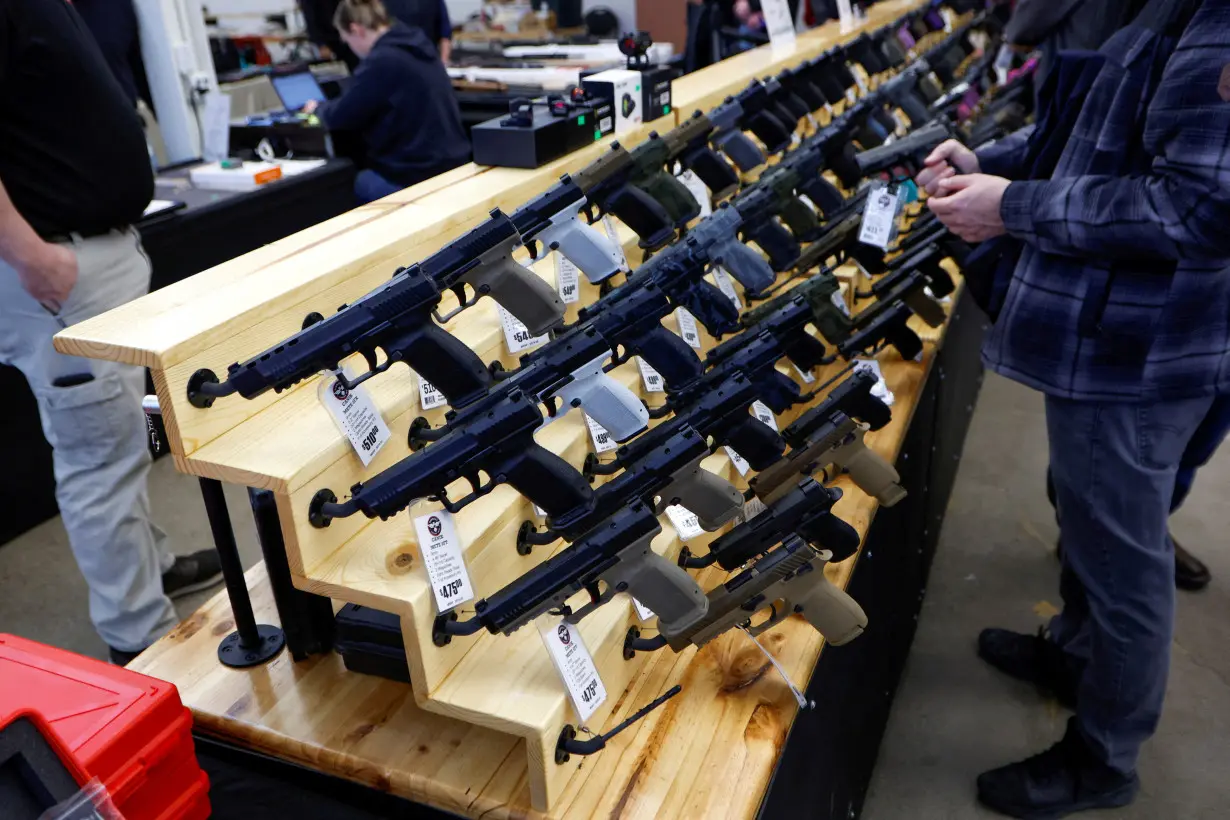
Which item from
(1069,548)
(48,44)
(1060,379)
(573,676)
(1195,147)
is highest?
(48,44)

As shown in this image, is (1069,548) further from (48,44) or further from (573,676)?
(48,44)

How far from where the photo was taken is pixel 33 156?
2469 mm

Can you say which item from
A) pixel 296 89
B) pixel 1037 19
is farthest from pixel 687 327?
pixel 296 89

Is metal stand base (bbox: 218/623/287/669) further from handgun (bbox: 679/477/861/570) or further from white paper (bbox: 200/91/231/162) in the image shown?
white paper (bbox: 200/91/231/162)

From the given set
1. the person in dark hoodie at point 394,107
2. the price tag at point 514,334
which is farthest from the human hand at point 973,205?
the person in dark hoodie at point 394,107

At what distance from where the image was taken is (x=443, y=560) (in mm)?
1517

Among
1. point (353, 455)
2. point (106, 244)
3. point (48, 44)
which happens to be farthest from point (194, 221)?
point (353, 455)

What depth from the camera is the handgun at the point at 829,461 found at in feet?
6.63

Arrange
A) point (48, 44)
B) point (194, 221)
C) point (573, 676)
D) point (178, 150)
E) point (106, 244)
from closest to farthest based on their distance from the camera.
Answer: point (573, 676), point (48, 44), point (106, 244), point (194, 221), point (178, 150)

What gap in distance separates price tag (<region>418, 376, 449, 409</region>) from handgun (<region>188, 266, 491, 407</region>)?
0.52 feet

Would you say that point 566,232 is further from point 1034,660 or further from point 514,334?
point 1034,660

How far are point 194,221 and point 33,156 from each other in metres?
1.50

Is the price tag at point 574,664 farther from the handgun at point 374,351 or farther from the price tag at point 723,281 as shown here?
the price tag at point 723,281

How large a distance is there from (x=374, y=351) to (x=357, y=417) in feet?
0.37
